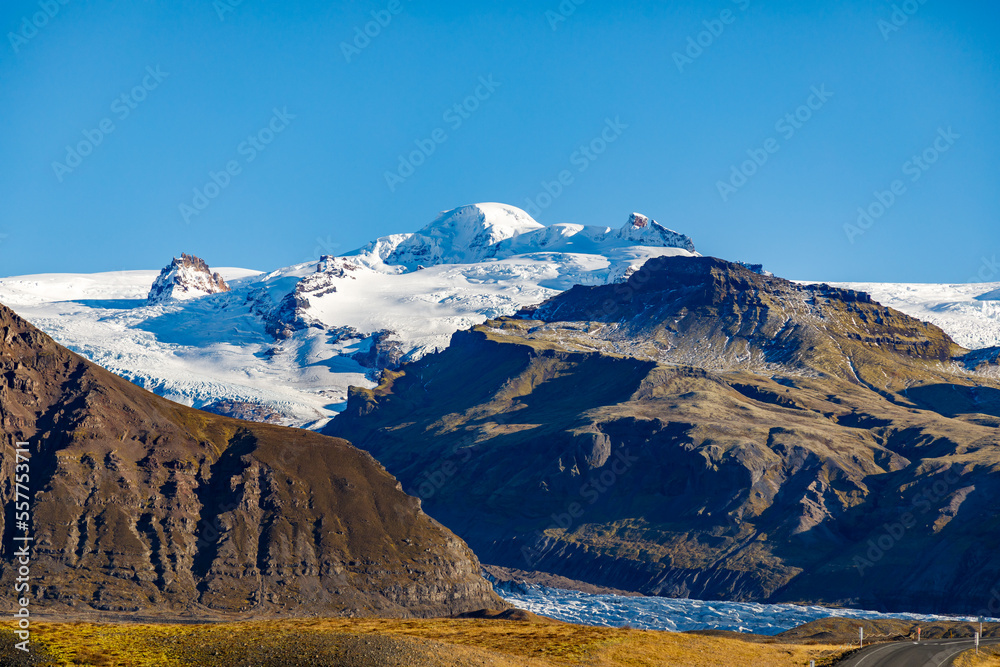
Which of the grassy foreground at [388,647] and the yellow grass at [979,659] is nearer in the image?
the grassy foreground at [388,647]

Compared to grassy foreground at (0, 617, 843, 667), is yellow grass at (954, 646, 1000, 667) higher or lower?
lower

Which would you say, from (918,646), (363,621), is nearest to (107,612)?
(363,621)

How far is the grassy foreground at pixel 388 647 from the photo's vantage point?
99375 millimetres

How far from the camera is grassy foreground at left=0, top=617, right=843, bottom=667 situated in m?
99.4

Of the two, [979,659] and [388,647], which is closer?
[388,647]

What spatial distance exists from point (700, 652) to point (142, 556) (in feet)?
364

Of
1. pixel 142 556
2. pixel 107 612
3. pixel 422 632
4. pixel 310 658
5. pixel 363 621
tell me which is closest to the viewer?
pixel 310 658

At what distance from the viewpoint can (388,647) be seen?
102250 mm

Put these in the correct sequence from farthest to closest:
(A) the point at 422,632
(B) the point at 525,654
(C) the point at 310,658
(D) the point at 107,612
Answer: (D) the point at 107,612, (A) the point at 422,632, (B) the point at 525,654, (C) the point at 310,658

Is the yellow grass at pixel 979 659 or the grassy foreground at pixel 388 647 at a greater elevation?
the grassy foreground at pixel 388 647

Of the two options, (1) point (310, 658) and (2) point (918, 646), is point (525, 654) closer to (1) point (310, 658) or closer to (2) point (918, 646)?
(1) point (310, 658)

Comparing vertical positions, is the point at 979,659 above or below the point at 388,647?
below

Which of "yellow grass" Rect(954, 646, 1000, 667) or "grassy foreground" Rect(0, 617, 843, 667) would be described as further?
"yellow grass" Rect(954, 646, 1000, 667)

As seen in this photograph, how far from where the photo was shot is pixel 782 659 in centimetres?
12175
